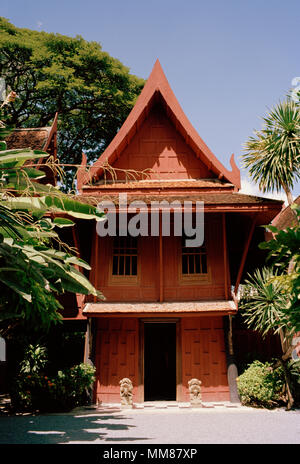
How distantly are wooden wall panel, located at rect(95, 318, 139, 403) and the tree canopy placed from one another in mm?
14296

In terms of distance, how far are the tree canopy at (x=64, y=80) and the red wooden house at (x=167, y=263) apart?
1070 cm

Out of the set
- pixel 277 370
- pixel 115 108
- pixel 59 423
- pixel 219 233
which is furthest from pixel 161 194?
pixel 115 108

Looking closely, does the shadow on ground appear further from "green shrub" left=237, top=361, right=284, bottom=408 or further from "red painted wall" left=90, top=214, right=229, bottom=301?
"red painted wall" left=90, top=214, right=229, bottom=301

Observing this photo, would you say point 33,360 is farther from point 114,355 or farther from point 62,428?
point 62,428

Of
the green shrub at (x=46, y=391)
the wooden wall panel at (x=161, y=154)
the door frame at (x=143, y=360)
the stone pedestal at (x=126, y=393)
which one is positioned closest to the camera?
the green shrub at (x=46, y=391)

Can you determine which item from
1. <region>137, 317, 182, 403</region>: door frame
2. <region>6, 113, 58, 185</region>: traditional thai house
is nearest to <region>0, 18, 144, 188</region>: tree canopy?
<region>6, 113, 58, 185</region>: traditional thai house

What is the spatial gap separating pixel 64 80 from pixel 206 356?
58.6ft

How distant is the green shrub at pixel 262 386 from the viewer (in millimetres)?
9430

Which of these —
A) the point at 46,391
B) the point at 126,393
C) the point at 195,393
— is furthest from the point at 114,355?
the point at 195,393

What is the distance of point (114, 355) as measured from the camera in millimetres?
10938

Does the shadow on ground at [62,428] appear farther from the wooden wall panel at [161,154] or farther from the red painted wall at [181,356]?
the wooden wall panel at [161,154]

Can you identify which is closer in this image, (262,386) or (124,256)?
(262,386)

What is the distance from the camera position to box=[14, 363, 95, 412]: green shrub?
9383mm

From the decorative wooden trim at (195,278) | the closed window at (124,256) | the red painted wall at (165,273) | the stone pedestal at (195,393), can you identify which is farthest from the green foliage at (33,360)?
the decorative wooden trim at (195,278)
